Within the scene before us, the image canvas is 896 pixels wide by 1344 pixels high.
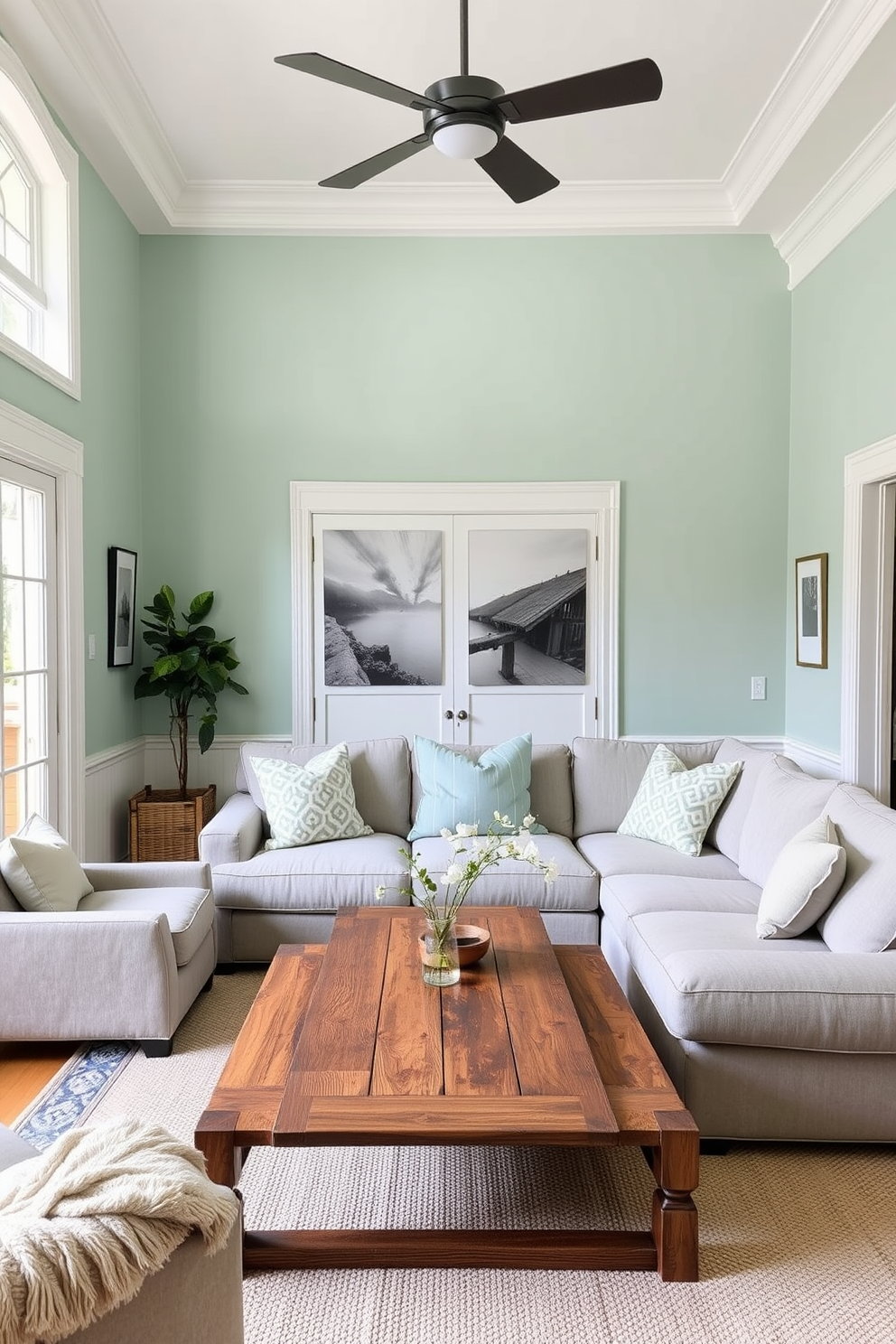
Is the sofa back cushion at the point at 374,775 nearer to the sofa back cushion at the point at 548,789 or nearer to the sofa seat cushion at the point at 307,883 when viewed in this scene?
the sofa back cushion at the point at 548,789

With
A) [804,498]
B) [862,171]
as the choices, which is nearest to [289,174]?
[862,171]

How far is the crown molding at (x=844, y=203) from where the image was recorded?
11.8 feet

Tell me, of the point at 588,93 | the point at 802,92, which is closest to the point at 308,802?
the point at 588,93

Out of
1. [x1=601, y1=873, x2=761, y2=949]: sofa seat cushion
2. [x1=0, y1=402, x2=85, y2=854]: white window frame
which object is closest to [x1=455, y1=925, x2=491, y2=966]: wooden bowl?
[x1=601, y1=873, x2=761, y2=949]: sofa seat cushion

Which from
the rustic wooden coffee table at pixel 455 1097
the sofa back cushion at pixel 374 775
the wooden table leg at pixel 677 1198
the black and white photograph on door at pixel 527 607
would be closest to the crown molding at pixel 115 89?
the black and white photograph on door at pixel 527 607

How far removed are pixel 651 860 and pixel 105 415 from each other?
10.5 ft

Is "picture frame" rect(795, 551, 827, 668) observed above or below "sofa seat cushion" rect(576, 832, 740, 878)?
above

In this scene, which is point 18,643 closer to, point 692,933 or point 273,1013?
point 273,1013

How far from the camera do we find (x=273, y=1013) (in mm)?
2434

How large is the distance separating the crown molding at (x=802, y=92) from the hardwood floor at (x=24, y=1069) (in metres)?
4.28

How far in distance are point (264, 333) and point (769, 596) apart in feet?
9.90

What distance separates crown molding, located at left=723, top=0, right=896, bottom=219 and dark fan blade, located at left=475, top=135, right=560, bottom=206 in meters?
1.26

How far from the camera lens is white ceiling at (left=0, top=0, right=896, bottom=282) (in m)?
3.26

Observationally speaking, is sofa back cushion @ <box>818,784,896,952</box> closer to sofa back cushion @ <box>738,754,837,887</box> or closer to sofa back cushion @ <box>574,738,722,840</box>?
sofa back cushion @ <box>738,754,837,887</box>
